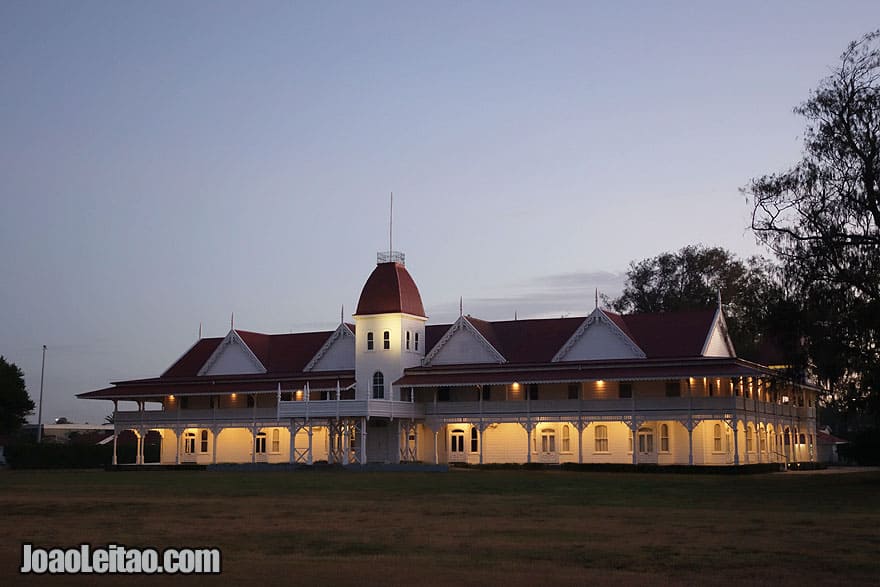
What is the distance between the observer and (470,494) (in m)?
39.4

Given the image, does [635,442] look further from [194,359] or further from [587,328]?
[194,359]

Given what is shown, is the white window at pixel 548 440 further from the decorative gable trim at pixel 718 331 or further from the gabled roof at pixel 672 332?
the decorative gable trim at pixel 718 331

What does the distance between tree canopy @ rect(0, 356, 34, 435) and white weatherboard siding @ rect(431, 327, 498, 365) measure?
3641 centimetres

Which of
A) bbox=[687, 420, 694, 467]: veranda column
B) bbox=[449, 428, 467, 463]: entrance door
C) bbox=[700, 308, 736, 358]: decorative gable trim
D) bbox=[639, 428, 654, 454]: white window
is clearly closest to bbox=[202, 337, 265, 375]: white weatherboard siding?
bbox=[449, 428, 467, 463]: entrance door

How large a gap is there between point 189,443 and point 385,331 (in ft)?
58.1

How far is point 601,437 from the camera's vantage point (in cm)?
6838

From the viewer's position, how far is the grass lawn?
18062mm

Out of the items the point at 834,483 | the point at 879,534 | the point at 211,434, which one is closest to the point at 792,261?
the point at 834,483

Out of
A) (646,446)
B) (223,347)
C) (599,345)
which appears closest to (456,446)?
(599,345)

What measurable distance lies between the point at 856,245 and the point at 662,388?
25516 mm

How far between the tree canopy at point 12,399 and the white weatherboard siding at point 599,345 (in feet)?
150

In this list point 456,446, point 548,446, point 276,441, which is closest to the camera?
point 548,446

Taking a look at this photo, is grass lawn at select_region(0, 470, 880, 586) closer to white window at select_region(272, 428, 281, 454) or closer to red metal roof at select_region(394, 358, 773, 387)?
red metal roof at select_region(394, 358, 773, 387)

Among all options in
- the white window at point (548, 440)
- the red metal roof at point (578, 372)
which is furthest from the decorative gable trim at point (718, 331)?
the white window at point (548, 440)
